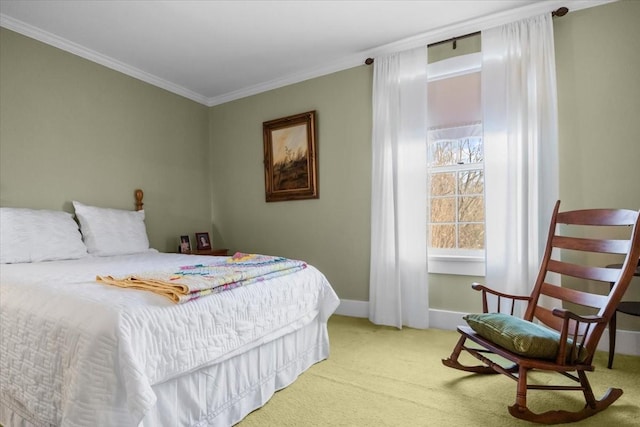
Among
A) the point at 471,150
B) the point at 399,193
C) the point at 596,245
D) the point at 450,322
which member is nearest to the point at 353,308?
the point at 450,322

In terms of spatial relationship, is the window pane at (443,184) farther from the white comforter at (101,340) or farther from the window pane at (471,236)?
the white comforter at (101,340)

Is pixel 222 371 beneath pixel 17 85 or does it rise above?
beneath

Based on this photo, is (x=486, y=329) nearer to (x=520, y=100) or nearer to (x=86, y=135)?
(x=520, y=100)

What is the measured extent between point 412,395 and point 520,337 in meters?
0.68

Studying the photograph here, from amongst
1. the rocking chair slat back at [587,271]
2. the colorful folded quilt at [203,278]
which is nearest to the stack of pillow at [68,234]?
the colorful folded quilt at [203,278]

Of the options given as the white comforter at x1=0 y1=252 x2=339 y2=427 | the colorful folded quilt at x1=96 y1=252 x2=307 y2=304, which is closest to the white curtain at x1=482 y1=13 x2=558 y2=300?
the colorful folded quilt at x1=96 y1=252 x2=307 y2=304

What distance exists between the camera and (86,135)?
129 inches

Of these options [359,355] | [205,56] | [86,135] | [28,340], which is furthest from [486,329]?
[86,135]

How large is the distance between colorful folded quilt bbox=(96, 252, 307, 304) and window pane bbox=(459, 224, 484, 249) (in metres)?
1.66

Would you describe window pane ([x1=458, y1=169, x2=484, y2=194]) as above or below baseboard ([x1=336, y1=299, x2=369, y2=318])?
above

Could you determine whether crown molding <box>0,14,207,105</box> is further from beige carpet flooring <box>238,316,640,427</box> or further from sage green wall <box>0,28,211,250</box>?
beige carpet flooring <box>238,316,640,427</box>

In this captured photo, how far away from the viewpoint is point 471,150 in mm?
3150

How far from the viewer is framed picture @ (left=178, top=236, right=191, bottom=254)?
12.9 feet

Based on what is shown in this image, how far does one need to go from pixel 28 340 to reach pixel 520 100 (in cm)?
334
